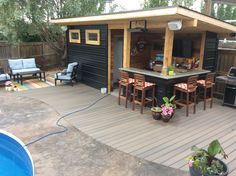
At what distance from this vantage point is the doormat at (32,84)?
7789mm

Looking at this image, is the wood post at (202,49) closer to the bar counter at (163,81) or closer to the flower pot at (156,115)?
the bar counter at (163,81)

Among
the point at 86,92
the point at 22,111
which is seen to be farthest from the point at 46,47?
the point at 22,111

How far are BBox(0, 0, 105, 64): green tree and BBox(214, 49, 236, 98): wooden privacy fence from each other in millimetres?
5598

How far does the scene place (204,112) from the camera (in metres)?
5.58

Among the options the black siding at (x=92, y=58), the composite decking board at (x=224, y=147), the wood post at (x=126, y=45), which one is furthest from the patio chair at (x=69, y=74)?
the composite decking board at (x=224, y=147)

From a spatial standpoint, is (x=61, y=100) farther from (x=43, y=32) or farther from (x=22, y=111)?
(x=43, y=32)

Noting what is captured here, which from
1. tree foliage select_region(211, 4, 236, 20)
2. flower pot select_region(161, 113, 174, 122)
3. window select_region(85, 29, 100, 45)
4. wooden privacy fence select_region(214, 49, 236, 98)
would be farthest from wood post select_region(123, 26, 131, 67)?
tree foliage select_region(211, 4, 236, 20)

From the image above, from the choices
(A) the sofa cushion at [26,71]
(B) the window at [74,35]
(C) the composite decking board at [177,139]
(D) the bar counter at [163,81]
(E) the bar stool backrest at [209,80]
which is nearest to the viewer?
(C) the composite decking board at [177,139]

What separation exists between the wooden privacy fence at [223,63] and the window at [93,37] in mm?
3709

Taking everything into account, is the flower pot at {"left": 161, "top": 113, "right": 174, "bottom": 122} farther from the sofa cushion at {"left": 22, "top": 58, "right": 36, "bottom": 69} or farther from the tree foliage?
the tree foliage

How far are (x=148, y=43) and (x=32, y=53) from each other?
534cm

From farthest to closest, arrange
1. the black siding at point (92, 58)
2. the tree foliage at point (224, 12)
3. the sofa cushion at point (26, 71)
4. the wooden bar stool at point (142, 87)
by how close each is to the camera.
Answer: the tree foliage at point (224, 12) < the sofa cushion at point (26, 71) < the black siding at point (92, 58) < the wooden bar stool at point (142, 87)

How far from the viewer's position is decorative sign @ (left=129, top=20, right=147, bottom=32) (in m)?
5.51

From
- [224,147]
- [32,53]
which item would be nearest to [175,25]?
[224,147]
